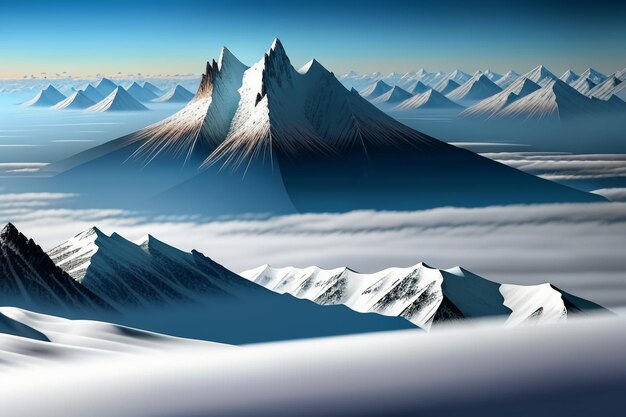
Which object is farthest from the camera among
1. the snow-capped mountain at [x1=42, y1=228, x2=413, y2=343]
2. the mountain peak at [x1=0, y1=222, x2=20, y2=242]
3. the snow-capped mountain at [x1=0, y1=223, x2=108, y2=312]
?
the mountain peak at [x1=0, y1=222, x2=20, y2=242]

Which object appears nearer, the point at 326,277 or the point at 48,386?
the point at 48,386

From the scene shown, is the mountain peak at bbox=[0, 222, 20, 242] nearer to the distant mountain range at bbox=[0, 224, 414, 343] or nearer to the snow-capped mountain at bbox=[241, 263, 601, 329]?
the distant mountain range at bbox=[0, 224, 414, 343]

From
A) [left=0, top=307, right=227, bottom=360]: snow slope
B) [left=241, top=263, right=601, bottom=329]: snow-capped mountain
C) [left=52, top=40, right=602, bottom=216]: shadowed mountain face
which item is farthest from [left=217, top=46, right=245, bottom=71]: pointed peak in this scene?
[left=0, top=307, right=227, bottom=360]: snow slope

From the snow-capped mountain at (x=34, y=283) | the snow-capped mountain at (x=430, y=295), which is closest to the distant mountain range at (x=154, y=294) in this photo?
the snow-capped mountain at (x=34, y=283)

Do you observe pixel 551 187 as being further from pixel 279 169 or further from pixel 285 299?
pixel 285 299

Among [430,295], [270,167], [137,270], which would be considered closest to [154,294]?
[137,270]

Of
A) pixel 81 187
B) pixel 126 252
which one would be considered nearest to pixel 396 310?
pixel 126 252

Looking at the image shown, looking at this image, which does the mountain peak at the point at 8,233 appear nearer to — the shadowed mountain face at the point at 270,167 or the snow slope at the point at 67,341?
the snow slope at the point at 67,341
